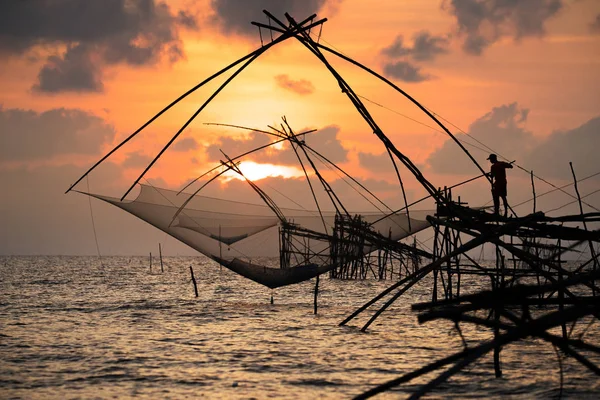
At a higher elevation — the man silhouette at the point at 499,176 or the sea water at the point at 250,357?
the man silhouette at the point at 499,176

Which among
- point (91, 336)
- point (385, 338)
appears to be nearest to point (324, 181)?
point (385, 338)

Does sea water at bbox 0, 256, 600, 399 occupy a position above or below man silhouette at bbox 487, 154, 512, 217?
below

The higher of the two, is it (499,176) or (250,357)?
(499,176)

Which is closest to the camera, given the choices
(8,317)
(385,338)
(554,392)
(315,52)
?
(554,392)

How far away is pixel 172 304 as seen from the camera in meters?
18.2

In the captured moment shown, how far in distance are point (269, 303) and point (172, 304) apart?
7.39ft

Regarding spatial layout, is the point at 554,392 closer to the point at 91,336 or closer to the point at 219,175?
the point at 91,336

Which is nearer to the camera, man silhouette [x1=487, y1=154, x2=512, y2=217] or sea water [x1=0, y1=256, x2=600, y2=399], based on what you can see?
sea water [x1=0, y1=256, x2=600, y2=399]

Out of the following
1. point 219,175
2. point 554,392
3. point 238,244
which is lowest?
point 554,392

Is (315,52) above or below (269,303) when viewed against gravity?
above

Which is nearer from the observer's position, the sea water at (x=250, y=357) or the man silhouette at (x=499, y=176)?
the sea water at (x=250, y=357)

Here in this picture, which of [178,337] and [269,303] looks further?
[269,303]

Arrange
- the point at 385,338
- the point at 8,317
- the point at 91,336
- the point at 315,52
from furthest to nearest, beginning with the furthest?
the point at 8,317, the point at 91,336, the point at 385,338, the point at 315,52

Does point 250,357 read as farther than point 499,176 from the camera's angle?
No
